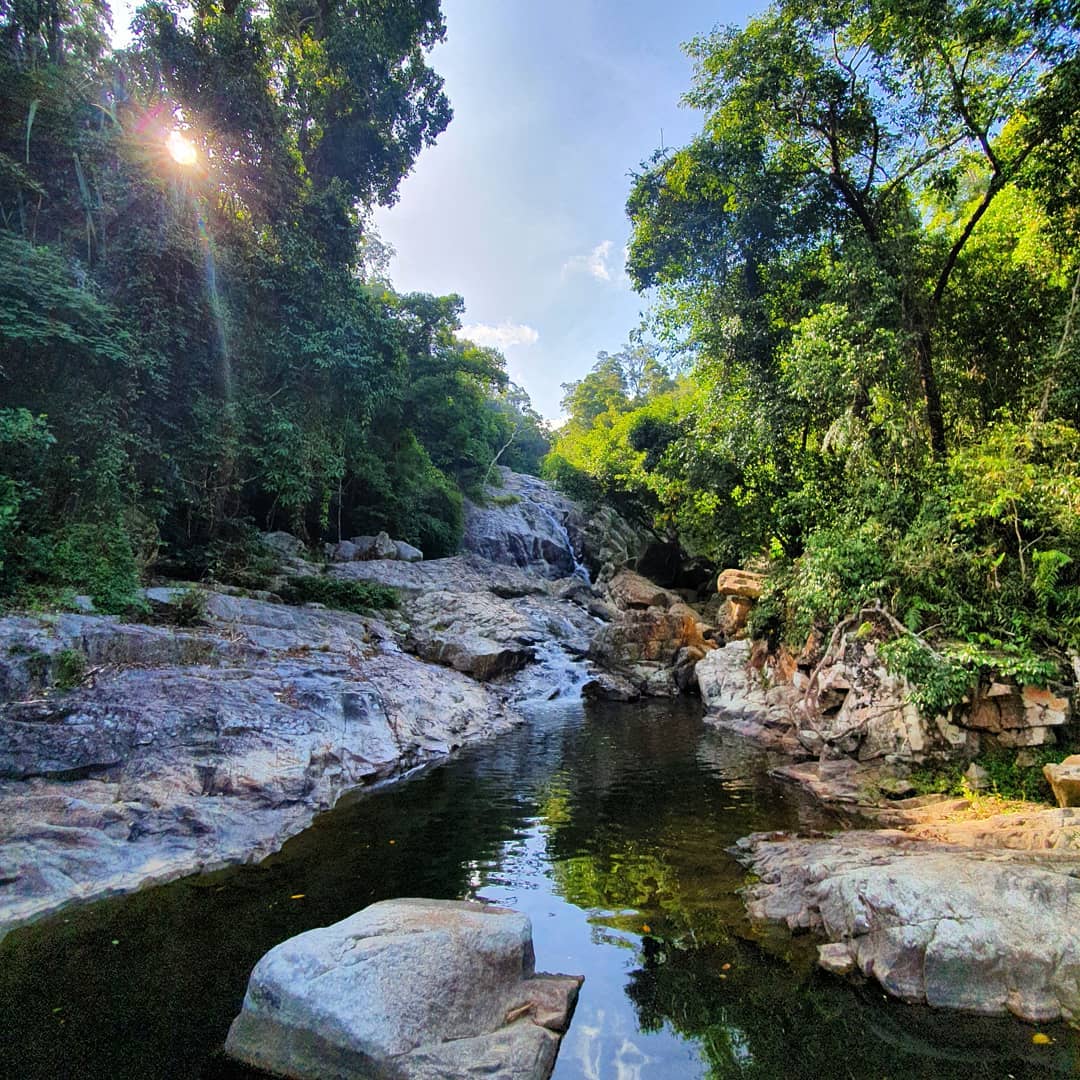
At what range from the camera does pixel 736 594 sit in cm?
1870

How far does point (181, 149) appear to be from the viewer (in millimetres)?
15812

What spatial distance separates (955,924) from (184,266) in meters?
18.3

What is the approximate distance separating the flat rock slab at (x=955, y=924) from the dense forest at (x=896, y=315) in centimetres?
415

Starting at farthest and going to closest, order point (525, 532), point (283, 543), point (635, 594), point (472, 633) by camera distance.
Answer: point (525, 532)
point (635, 594)
point (283, 543)
point (472, 633)

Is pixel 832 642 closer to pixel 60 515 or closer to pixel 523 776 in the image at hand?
pixel 523 776

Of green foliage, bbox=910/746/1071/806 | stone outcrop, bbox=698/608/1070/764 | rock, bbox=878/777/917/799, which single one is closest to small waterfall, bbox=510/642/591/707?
stone outcrop, bbox=698/608/1070/764

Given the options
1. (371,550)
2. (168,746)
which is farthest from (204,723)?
(371,550)

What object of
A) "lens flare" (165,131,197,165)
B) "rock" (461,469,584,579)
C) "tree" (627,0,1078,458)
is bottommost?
"rock" (461,469,584,579)

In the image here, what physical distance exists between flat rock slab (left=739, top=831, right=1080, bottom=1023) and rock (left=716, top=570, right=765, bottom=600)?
13.1m

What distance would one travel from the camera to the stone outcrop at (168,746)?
5781 millimetres

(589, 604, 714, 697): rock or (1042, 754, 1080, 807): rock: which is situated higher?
(589, 604, 714, 697): rock

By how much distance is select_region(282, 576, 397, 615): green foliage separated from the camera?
57.4ft

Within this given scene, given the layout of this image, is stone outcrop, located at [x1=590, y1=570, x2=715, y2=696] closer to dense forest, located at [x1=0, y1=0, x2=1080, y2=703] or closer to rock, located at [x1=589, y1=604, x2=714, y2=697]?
rock, located at [x1=589, y1=604, x2=714, y2=697]

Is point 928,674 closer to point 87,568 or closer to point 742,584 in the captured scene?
point 742,584
